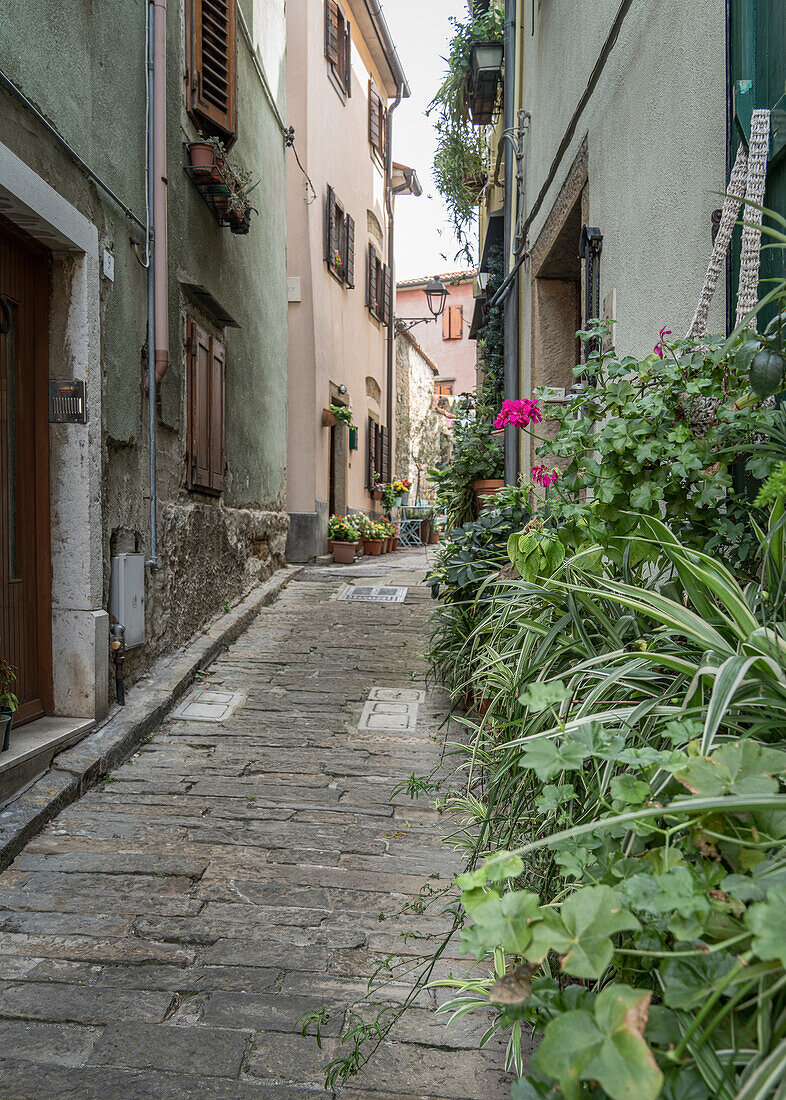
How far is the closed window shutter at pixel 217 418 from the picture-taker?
19.6ft

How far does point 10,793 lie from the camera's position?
3.04m

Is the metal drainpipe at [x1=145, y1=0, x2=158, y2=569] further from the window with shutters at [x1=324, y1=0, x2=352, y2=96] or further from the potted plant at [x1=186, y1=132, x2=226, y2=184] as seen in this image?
the window with shutters at [x1=324, y1=0, x2=352, y2=96]

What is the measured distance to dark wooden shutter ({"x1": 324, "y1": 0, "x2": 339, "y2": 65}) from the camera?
10762 mm

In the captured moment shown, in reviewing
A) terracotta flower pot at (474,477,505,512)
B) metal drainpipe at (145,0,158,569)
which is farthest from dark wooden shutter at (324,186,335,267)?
metal drainpipe at (145,0,158,569)

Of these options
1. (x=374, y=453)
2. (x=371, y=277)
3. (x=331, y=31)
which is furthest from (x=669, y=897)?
(x=371, y=277)

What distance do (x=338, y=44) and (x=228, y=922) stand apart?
40.0ft

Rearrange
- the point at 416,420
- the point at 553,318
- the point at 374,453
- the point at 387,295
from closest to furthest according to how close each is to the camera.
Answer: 1. the point at 553,318
2. the point at 374,453
3. the point at 387,295
4. the point at 416,420

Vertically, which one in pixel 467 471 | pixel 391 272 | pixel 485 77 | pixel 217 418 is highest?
pixel 391 272

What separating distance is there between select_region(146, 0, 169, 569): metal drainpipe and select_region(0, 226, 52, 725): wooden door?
36.4 inches

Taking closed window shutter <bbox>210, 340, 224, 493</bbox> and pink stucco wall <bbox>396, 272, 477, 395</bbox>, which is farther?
pink stucco wall <bbox>396, 272, 477, 395</bbox>

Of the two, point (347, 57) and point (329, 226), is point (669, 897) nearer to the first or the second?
point (329, 226)

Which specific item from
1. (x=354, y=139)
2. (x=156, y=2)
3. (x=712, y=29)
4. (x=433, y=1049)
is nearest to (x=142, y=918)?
(x=433, y=1049)

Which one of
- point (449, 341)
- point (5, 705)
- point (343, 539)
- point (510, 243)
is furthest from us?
point (449, 341)

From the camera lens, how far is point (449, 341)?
86.3 ft
